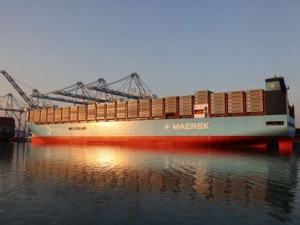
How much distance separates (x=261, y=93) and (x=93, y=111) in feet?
154

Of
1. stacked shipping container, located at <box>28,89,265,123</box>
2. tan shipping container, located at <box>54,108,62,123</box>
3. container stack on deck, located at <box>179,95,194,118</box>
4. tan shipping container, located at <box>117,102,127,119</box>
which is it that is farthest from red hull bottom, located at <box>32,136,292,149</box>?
tan shipping container, located at <box>54,108,62,123</box>

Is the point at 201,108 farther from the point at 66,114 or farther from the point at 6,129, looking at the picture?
the point at 6,129

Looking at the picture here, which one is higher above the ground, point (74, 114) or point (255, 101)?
point (255, 101)

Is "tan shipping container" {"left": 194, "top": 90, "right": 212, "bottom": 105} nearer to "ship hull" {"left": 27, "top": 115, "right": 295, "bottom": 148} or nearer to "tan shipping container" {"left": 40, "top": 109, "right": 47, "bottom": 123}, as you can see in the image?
"ship hull" {"left": 27, "top": 115, "right": 295, "bottom": 148}

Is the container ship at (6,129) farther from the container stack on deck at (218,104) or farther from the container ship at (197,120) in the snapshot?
the container stack on deck at (218,104)

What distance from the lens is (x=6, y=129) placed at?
115 m

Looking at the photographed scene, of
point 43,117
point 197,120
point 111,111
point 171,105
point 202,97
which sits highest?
point 202,97

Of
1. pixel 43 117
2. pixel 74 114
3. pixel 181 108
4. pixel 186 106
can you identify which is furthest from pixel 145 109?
pixel 43 117

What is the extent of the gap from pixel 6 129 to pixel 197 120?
98872 mm

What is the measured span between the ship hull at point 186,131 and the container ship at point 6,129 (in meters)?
50.2

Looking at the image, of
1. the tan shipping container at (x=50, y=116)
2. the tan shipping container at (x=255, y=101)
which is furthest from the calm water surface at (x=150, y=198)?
the tan shipping container at (x=50, y=116)

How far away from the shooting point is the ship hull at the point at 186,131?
158 ft

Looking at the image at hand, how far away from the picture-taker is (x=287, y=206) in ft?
37.6

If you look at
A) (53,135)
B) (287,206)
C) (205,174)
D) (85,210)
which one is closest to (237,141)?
(205,174)
